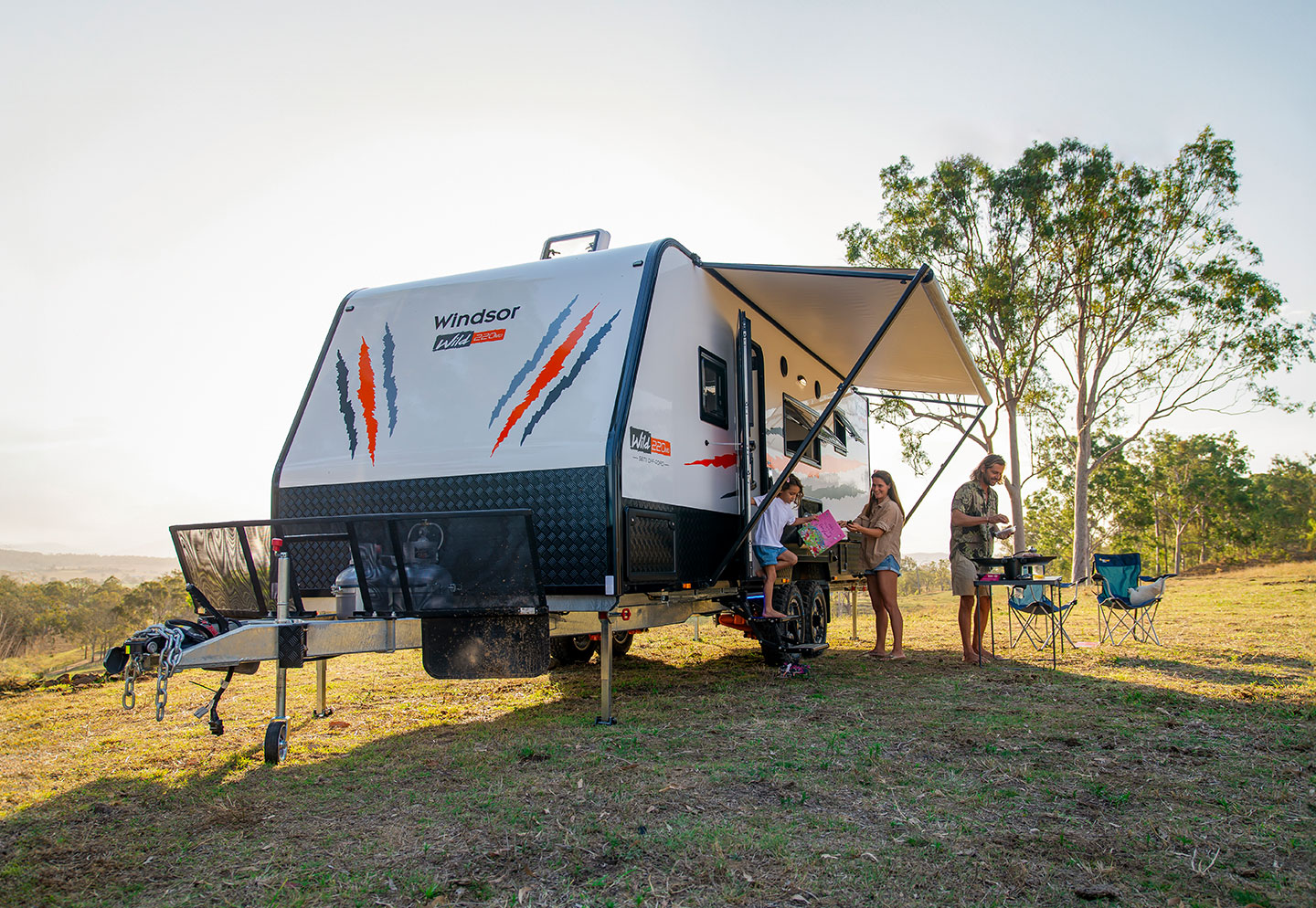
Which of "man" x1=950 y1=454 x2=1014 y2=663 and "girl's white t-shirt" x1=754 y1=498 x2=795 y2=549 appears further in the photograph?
"man" x1=950 y1=454 x2=1014 y2=663

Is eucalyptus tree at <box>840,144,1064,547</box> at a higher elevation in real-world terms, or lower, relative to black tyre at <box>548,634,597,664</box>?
higher

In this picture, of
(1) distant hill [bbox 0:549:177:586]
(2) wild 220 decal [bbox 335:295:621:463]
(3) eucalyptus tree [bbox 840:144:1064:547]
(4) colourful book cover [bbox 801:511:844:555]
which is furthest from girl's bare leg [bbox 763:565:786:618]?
(1) distant hill [bbox 0:549:177:586]

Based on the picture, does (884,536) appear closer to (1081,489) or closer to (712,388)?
(712,388)

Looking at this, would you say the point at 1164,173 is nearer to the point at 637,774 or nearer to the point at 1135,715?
the point at 1135,715

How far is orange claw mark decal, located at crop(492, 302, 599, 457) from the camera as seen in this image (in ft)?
17.9

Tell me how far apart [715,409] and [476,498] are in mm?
2026

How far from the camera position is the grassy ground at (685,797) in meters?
2.78

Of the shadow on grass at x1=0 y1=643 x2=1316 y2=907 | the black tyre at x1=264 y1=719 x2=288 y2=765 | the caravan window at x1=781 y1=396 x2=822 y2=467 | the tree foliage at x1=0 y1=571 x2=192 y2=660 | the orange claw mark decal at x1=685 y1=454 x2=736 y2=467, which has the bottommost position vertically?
the tree foliage at x1=0 y1=571 x2=192 y2=660

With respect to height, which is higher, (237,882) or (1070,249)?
(1070,249)

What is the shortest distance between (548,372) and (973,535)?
14.0ft

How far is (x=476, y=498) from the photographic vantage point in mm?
5441

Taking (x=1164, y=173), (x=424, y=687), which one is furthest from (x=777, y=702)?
(x=1164, y=173)

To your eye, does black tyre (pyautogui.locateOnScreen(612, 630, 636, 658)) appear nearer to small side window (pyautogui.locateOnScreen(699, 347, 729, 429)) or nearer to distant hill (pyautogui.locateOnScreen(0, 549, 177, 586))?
small side window (pyautogui.locateOnScreen(699, 347, 729, 429))

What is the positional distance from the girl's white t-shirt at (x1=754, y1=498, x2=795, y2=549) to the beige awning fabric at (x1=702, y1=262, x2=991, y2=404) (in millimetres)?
1625
